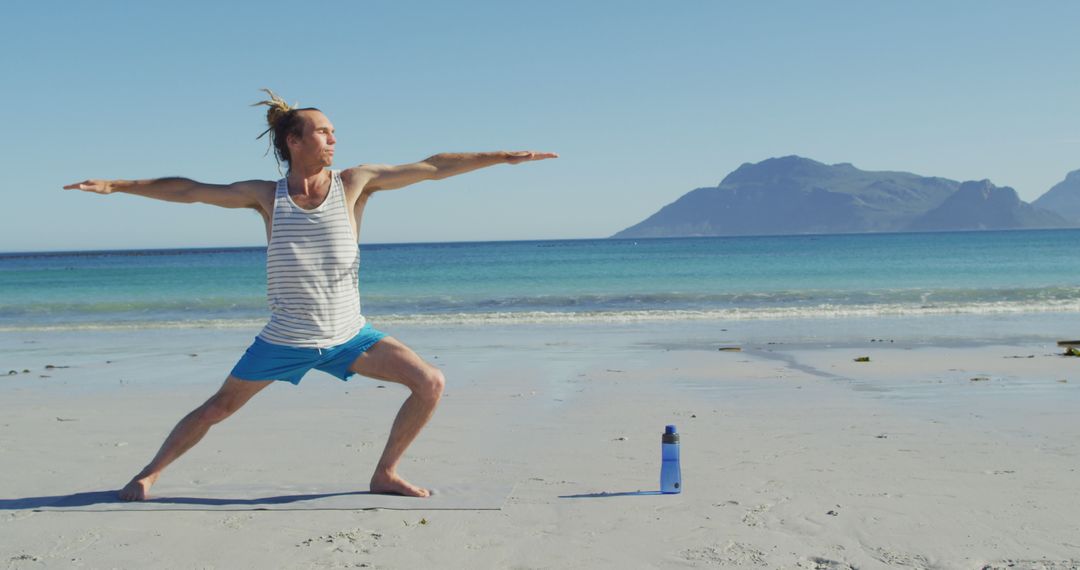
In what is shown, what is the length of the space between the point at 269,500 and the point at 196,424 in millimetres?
548

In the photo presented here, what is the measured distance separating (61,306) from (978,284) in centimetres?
2781

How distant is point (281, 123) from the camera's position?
16.5 feet

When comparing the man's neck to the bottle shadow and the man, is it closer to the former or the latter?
the man

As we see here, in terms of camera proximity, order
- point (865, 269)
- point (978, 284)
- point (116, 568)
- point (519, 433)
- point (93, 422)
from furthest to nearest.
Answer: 1. point (865, 269)
2. point (978, 284)
3. point (93, 422)
4. point (519, 433)
5. point (116, 568)

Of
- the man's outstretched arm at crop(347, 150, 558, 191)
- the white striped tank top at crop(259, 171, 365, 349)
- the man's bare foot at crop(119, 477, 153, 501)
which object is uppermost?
the man's outstretched arm at crop(347, 150, 558, 191)

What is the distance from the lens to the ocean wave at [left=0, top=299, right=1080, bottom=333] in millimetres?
19016

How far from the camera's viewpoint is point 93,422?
311 inches

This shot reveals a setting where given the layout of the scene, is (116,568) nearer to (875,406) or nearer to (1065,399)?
(875,406)

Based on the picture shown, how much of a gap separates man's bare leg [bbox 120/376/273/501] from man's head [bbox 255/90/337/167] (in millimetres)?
1159

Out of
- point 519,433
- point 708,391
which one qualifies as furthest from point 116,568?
point 708,391

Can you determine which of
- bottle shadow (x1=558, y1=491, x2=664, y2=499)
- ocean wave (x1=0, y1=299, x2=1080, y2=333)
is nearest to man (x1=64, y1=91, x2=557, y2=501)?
bottle shadow (x1=558, y1=491, x2=664, y2=499)

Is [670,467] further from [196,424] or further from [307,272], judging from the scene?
[196,424]

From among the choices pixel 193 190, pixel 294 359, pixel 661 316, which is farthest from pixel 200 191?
pixel 661 316

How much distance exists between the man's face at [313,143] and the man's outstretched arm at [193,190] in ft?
0.81
